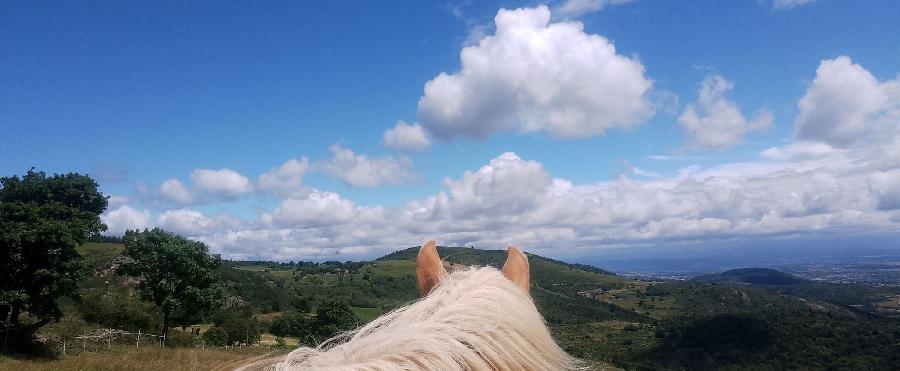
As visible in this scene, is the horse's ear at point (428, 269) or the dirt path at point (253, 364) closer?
the dirt path at point (253, 364)

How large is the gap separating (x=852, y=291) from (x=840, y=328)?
369 ft

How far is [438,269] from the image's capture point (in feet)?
6.93

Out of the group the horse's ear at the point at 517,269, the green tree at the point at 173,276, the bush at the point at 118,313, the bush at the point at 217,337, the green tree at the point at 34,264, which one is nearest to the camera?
the horse's ear at the point at 517,269

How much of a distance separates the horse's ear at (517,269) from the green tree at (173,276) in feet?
108

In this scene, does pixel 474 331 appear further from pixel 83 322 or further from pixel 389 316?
pixel 83 322

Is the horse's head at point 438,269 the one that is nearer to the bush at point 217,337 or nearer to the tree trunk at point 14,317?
the tree trunk at point 14,317

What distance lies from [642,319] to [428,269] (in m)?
162

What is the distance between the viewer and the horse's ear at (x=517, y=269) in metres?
2.06

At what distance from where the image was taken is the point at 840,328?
10600 cm

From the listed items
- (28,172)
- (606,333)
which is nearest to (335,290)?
(606,333)

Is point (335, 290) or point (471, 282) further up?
point (471, 282)

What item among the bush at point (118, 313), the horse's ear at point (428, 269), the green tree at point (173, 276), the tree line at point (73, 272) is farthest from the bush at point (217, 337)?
the horse's ear at point (428, 269)

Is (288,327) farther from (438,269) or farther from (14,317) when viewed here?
(438,269)

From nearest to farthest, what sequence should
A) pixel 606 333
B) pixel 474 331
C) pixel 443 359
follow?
1. pixel 443 359
2. pixel 474 331
3. pixel 606 333
